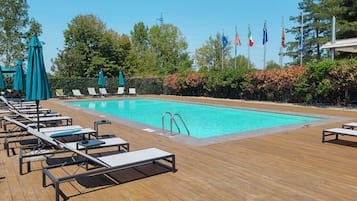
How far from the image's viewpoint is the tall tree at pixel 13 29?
2605 centimetres

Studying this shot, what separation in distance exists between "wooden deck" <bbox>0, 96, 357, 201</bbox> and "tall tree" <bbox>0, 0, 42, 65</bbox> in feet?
79.5

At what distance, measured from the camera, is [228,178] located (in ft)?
13.2

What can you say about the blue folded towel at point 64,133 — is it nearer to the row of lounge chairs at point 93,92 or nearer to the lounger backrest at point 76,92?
the row of lounge chairs at point 93,92

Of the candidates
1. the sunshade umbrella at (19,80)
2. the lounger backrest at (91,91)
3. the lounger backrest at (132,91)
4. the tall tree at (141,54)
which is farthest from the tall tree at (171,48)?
the sunshade umbrella at (19,80)

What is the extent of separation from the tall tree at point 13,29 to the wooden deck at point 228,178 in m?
24.2

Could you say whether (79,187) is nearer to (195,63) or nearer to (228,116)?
(228,116)

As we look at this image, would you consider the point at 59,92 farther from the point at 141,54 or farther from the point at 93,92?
the point at 141,54

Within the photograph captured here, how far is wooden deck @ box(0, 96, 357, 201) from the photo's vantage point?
3.47m

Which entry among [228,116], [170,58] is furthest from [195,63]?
[228,116]

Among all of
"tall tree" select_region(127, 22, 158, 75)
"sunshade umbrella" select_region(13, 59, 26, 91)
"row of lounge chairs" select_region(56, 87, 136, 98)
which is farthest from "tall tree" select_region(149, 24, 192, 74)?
"sunshade umbrella" select_region(13, 59, 26, 91)

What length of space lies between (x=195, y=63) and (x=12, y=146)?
1493 inches

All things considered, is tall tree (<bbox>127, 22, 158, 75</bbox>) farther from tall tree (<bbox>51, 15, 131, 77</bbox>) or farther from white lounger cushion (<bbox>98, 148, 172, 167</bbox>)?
white lounger cushion (<bbox>98, 148, 172, 167</bbox>)

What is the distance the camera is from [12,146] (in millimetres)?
6039

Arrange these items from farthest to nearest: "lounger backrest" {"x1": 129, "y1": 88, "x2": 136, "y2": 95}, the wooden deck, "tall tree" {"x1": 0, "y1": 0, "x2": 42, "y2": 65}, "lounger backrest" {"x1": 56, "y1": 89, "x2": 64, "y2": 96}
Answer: "tall tree" {"x1": 0, "y1": 0, "x2": 42, "y2": 65} < "lounger backrest" {"x1": 129, "y1": 88, "x2": 136, "y2": 95} < "lounger backrest" {"x1": 56, "y1": 89, "x2": 64, "y2": 96} < the wooden deck
